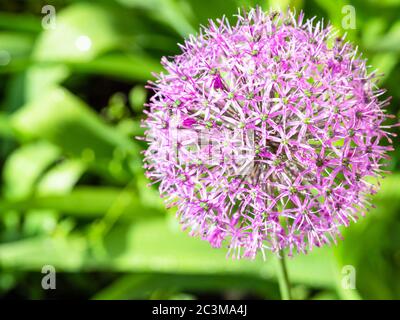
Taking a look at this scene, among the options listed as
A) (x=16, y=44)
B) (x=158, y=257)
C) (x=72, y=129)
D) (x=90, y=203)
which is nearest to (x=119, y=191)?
(x=90, y=203)

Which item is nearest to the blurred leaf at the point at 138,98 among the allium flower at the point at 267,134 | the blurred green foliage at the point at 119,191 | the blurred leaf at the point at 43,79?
the blurred green foliage at the point at 119,191

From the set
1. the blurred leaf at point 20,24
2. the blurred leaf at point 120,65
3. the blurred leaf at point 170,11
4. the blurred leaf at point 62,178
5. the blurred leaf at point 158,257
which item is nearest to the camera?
the blurred leaf at point 158,257

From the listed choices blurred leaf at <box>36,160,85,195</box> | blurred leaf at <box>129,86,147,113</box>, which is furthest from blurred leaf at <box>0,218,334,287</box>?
blurred leaf at <box>129,86,147,113</box>

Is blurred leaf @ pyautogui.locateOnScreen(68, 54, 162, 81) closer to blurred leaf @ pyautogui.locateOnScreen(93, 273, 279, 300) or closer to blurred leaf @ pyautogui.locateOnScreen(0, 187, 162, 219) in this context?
blurred leaf @ pyautogui.locateOnScreen(0, 187, 162, 219)

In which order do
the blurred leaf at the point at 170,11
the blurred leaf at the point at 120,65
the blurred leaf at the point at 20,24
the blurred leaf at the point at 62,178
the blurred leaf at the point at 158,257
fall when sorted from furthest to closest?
1. the blurred leaf at the point at 20,24
2. the blurred leaf at the point at 62,178
3. the blurred leaf at the point at 120,65
4. the blurred leaf at the point at 170,11
5. the blurred leaf at the point at 158,257

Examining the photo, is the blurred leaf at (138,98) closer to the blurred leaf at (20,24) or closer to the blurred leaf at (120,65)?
the blurred leaf at (120,65)

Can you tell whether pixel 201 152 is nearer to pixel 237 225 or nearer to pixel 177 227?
pixel 237 225
